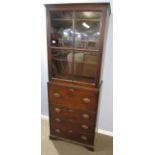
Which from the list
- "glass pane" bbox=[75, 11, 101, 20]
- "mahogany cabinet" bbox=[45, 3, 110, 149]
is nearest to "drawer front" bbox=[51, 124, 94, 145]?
"mahogany cabinet" bbox=[45, 3, 110, 149]

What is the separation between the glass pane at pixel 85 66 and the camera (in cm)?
179

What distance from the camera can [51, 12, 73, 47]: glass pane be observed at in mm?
1707

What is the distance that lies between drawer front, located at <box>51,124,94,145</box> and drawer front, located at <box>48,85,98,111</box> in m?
0.40

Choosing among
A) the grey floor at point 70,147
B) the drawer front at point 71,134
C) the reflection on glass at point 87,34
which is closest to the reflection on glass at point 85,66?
the reflection on glass at point 87,34

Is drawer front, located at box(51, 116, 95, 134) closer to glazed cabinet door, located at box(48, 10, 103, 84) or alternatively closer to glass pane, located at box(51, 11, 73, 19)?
glazed cabinet door, located at box(48, 10, 103, 84)

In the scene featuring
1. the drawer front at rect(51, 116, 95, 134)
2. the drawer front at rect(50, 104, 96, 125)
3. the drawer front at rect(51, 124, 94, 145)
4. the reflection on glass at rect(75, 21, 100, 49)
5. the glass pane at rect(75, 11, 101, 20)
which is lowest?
the drawer front at rect(51, 124, 94, 145)

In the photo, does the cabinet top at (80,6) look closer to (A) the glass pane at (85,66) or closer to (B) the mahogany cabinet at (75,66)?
(B) the mahogany cabinet at (75,66)

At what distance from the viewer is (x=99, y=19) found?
1589mm

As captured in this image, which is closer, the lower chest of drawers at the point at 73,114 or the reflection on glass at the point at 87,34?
the reflection on glass at the point at 87,34

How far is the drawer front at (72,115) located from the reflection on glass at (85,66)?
440 millimetres
